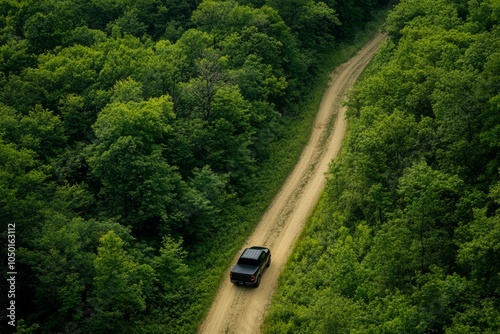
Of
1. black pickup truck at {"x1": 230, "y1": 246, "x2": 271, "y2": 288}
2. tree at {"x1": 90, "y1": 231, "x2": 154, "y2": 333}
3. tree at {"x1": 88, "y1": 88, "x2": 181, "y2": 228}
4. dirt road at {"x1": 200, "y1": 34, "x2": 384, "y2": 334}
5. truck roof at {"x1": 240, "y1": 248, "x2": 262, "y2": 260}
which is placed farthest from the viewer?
tree at {"x1": 88, "y1": 88, "x2": 181, "y2": 228}

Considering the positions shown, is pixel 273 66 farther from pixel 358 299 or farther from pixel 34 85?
pixel 358 299

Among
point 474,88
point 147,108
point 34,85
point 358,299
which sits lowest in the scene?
point 358,299

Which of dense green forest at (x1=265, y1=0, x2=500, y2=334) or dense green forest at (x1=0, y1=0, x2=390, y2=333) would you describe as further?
dense green forest at (x1=0, y1=0, x2=390, y2=333)

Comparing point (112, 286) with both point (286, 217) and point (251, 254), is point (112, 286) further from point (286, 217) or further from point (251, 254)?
point (286, 217)

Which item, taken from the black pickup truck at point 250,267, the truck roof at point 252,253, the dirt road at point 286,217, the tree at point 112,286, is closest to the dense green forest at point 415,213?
the dirt road at point 286,217

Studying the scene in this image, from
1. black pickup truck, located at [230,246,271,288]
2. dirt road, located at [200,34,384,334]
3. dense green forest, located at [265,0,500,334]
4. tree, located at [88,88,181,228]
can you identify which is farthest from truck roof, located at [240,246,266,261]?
tree, located at [88,88,181,228]

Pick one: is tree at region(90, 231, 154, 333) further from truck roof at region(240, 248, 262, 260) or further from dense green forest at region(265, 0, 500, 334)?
dense green forest at region(265, 0, 500, 334)

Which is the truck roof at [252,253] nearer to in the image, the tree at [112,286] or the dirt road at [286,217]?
the dirt road at [286,217]

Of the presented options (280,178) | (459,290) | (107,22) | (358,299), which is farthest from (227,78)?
(459,290)
